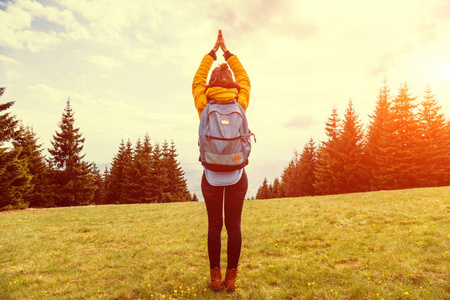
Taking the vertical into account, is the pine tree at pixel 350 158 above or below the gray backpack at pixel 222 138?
above

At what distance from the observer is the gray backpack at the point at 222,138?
10.6ft

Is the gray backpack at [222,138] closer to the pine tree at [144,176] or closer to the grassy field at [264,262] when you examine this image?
the grassy field at [264,262]

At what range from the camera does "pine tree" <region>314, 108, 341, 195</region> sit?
35.8m

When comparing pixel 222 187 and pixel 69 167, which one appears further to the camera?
pixel 69 167

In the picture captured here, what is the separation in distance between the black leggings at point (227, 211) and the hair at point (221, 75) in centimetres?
132

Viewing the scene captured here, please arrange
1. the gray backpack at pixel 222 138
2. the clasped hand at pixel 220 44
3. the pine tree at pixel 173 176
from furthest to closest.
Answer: the pine tree at pixel 173 176
the clasped hand at pixel 220 44
the gray backpack at pixel 222 138

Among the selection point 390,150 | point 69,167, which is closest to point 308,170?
point 390,150

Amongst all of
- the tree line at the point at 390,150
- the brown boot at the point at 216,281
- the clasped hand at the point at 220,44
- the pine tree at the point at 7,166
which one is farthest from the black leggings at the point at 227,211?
the tree line at the point at 390,150

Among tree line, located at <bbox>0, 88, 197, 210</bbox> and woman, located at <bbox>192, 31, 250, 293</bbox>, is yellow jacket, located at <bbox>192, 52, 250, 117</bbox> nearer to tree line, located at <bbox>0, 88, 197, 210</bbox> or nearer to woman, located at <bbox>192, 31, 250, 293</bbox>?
woman, located at <bbox>192, 31, 250, 293</bbox>

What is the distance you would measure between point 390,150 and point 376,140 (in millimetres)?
2739

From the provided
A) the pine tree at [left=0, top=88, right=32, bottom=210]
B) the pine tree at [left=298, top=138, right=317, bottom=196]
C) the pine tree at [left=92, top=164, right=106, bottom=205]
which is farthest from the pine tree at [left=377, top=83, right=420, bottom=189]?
the pine tree at [left=92, top=164, right=106, bottom=205]

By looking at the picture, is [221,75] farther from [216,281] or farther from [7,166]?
[7,166]

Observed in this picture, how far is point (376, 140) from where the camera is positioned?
114ft

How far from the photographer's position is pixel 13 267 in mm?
5887
